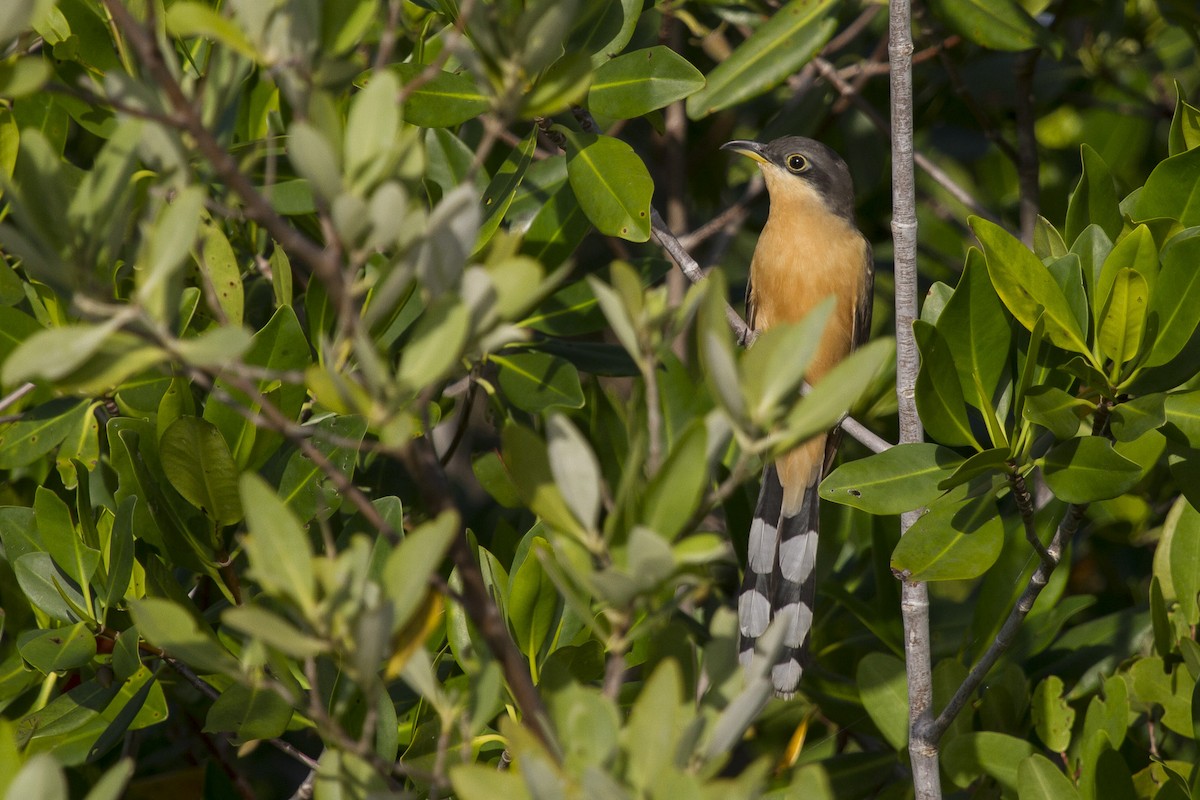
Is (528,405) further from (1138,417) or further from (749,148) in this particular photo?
(749,148)

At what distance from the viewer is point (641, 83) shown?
380 cm

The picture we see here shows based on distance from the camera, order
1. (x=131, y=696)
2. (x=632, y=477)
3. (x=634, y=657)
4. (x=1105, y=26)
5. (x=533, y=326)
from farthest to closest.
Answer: (x=1105, y=26) < (x=533, y=326) < (x=634, y=657) < (x=131, y=696) < (x=632, y=477)

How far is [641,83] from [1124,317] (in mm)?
1592

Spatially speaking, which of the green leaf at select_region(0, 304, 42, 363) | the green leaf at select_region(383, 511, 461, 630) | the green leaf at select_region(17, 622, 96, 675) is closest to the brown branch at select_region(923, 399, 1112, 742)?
the green leaf at select_region(383, 511, 461, 630)

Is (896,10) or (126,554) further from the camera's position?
(896,10)

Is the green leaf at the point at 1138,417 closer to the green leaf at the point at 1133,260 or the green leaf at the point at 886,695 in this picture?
the green leaf at the point at 1133,260

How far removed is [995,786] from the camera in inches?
159

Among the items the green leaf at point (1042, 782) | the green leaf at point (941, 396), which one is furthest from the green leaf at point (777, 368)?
the green leaf at point (1042, 782)

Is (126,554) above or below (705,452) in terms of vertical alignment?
below

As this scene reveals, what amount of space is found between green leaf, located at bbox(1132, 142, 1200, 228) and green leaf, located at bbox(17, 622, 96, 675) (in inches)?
128

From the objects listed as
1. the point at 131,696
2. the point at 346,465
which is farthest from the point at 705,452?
the point at 131,696

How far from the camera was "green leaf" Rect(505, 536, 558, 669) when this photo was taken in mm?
3213

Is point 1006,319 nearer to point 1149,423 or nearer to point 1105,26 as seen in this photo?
point 1149,423

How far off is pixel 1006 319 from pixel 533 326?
143cm
